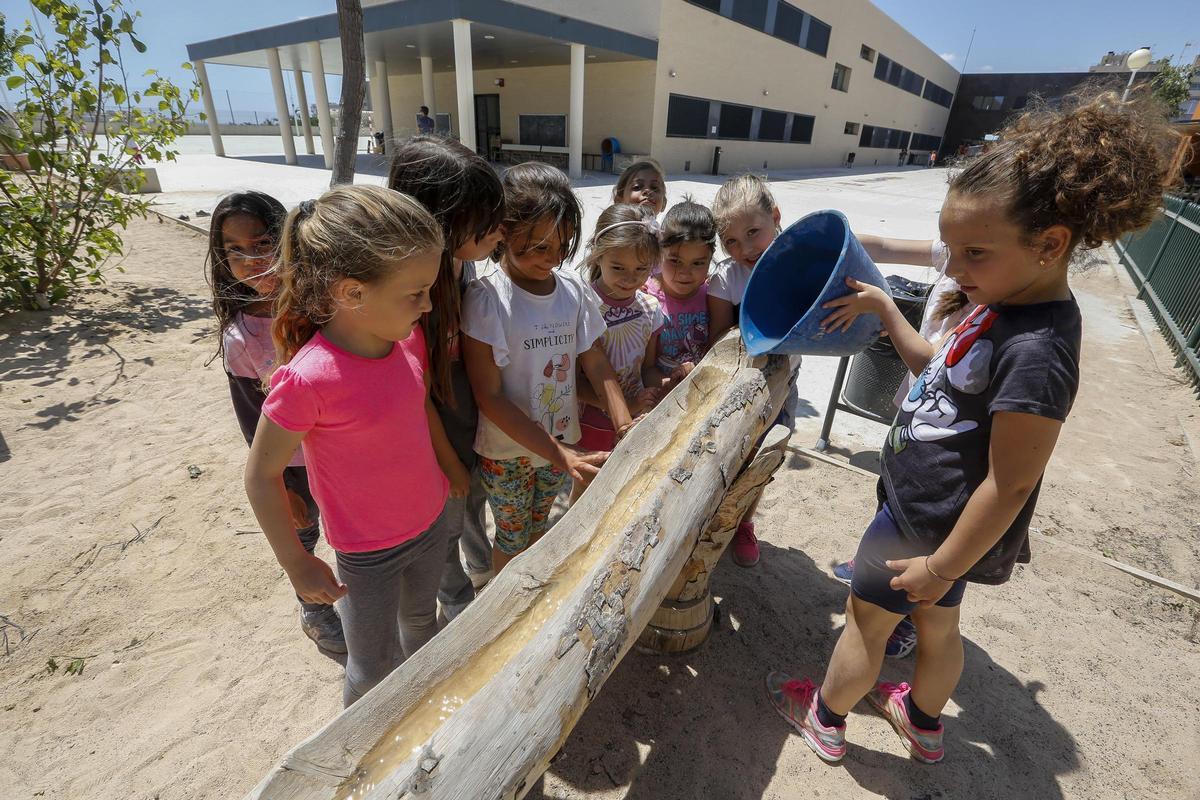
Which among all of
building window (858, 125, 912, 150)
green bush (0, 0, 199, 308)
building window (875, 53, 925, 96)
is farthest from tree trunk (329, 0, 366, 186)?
building window (875, 53, 925, 96)

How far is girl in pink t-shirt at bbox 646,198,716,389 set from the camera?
2016 millimetres

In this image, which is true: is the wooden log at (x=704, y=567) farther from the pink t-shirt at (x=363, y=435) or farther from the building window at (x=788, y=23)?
the building window at (x=788, y=23)

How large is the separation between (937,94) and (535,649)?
4831 centimetres

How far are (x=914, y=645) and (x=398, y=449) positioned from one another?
2081 millimetres

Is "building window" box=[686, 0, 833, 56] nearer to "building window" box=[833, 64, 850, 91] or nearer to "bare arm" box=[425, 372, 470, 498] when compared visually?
"building window" box=[833, 64, 850, 91]

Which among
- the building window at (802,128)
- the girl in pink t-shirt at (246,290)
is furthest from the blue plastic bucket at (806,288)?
the building window at (802,128)

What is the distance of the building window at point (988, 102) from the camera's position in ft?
A: 127

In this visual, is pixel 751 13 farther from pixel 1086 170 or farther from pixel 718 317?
pixel 1086 170

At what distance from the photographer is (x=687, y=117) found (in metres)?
18.3

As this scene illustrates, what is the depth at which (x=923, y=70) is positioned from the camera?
113 ft

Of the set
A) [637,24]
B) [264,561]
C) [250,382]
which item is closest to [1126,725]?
[250,382]

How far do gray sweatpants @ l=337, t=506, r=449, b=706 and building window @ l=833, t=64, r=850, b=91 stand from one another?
29847mm

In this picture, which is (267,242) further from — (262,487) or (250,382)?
(262,487)

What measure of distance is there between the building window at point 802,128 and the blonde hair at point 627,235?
25.5 m
